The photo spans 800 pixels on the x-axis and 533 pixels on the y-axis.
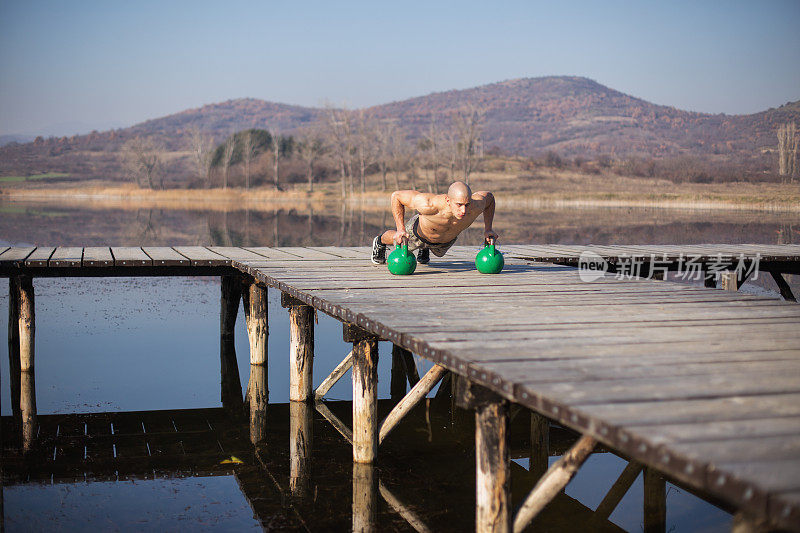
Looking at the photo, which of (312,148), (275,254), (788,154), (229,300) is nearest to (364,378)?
(275,254)

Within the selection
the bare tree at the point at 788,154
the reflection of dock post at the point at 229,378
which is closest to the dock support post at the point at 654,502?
the reflection of dock post at the point at 229,378

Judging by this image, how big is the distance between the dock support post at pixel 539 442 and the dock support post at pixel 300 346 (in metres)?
2.59

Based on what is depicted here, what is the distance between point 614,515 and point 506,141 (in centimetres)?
18749

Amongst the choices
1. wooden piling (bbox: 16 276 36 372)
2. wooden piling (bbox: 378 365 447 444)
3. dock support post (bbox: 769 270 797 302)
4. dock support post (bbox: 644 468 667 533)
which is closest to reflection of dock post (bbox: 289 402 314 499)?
wooden piling (bbox: 378 365 447 444)

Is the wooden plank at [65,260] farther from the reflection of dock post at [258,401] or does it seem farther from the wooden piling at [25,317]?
the reflection of dock post at [258,401]

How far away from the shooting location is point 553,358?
14.3ft

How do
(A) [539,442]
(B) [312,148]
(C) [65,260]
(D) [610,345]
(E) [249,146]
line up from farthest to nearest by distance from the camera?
(E) [249,146], (B) [312,148], (C) [65,260], (A) [539,442], (D) [610,345]

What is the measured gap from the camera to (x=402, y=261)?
27.1ft

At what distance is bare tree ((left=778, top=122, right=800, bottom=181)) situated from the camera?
6162 cm

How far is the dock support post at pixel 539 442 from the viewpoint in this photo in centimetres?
715

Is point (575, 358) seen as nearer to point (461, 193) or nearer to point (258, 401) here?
point (461, 193)

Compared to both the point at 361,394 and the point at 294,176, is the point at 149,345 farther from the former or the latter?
the point at 294,176

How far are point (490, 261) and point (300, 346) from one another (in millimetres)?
2171

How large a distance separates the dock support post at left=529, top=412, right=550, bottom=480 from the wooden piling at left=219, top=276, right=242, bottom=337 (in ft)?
18.8
